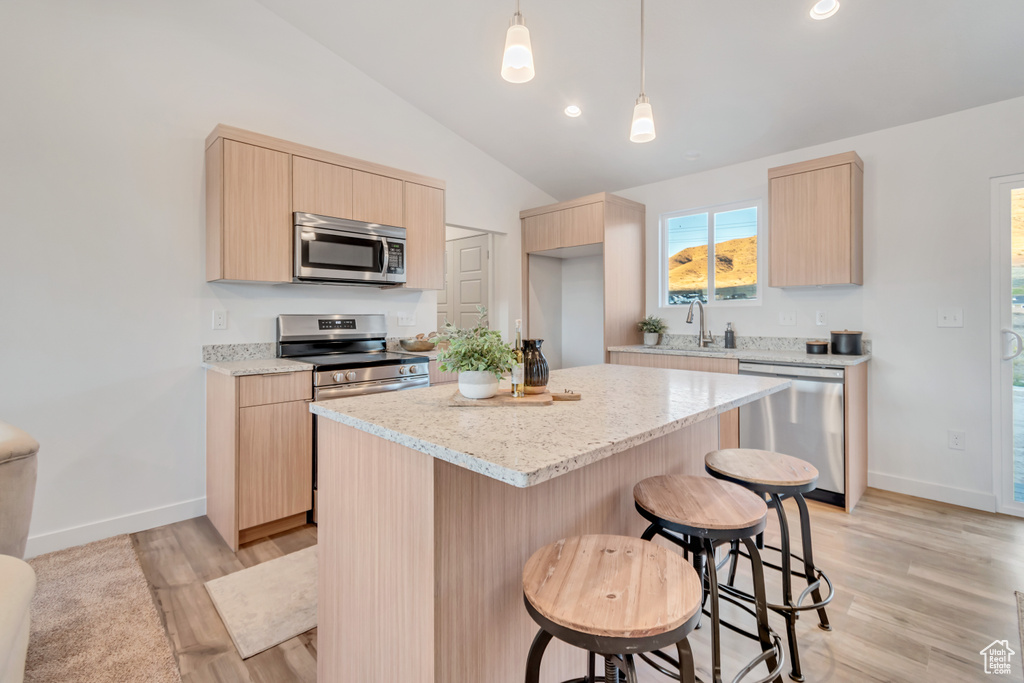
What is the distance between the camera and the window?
3.81 metres

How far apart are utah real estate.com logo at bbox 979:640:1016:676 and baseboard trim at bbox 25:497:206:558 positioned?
3.75 m

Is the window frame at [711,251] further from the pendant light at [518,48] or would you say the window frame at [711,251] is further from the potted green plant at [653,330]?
the pendant light at [518,48]

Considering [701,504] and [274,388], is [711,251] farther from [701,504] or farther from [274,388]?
[274,388]

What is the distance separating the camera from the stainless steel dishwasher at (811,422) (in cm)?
280

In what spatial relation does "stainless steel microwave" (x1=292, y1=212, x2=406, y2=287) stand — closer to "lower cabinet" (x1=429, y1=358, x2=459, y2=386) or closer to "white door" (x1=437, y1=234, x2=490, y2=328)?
"lower cabinet" (x1=429, y1=358, x2=459, y2=386)

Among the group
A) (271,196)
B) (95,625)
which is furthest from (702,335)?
(95,625)

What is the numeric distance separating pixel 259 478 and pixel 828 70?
3.92 m

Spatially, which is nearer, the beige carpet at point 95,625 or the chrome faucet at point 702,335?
the beige carpet at point 95,625

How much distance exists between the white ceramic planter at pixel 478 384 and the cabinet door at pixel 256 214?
1.91 metres

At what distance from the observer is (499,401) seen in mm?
1441

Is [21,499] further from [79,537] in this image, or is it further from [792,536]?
[792,536]

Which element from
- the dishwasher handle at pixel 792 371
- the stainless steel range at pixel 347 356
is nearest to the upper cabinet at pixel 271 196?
the stainless steel range at pixel 347 356

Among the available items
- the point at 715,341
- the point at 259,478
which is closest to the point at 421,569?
the point at 259,478

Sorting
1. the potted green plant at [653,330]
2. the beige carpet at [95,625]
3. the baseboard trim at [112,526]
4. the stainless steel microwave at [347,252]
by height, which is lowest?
the beige carpet at [95,625]
